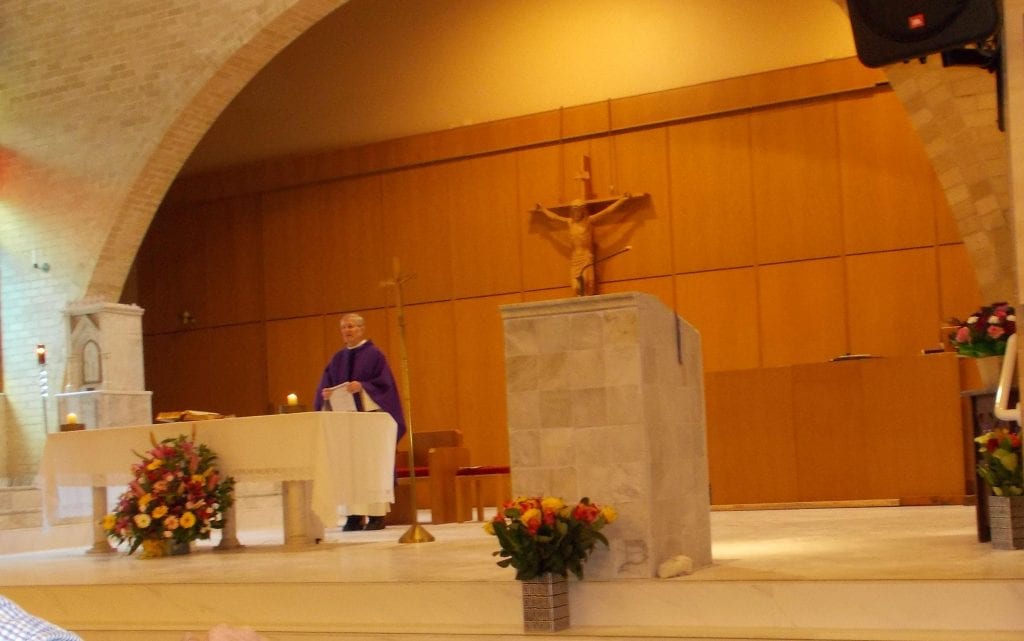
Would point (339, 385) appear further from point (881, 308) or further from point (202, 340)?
point (202, 340)

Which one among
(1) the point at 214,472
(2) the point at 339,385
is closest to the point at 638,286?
(2) the point at 339,385

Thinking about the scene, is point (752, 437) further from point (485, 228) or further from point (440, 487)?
point (485, 228)

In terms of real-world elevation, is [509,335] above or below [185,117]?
below

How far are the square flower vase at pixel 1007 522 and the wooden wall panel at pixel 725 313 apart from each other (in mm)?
Answer: 6518

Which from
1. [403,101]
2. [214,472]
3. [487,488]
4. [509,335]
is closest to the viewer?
[509,335]

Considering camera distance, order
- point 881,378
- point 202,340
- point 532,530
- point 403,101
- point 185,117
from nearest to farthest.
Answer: point 532,530
point 881,378
point 185,117
point 403,101
point 202,340

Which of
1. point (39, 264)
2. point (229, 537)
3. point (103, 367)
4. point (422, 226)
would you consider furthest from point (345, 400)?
point (422, 226)

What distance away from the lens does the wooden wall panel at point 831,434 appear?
376 inches

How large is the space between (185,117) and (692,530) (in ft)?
24.7

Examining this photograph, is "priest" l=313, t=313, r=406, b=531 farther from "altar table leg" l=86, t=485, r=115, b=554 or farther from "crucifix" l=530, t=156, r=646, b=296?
"crucifix" l=530, t=156, r=646, b=296

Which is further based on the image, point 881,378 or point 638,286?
point 638,286

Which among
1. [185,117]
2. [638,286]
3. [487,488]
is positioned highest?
[185,117]

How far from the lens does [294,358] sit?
1422cm

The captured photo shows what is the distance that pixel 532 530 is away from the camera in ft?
15.5
